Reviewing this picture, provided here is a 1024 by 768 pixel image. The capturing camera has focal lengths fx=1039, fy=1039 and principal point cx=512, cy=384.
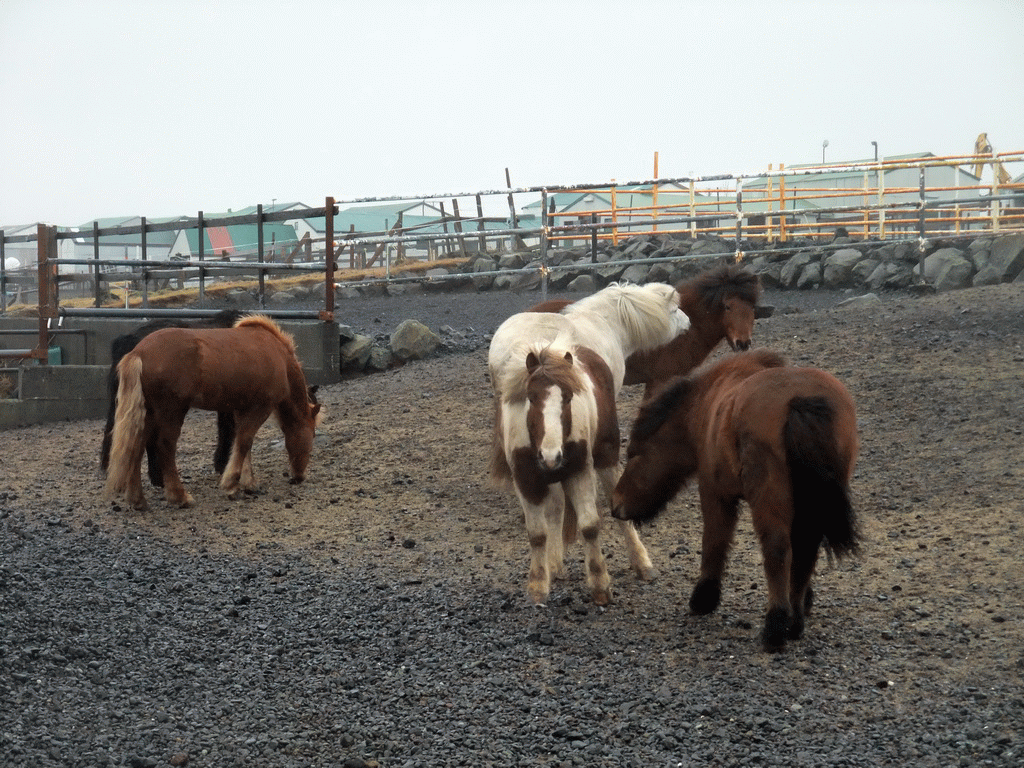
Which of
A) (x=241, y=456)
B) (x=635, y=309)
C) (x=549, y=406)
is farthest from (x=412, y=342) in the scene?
(x=549, y=406)

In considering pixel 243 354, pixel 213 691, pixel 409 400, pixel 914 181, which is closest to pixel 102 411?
pixel 409 400

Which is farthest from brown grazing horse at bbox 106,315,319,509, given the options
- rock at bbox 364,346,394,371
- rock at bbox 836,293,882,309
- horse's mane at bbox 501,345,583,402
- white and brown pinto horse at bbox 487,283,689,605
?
rock at bbox 836,293,882,309

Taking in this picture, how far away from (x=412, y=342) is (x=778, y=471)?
901cm

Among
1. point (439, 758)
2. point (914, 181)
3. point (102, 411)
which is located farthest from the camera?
point (914, 181)

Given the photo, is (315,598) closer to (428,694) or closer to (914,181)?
(428,694)

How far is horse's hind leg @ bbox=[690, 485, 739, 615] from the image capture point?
16.0 ft

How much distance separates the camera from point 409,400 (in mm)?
10703

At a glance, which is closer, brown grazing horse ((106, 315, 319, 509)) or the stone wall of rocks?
brown grazing horse ((106, 315, 319, 509))

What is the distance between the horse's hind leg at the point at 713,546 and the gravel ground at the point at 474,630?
11 centimetres

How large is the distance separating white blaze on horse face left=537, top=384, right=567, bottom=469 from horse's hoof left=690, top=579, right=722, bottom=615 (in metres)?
0.91

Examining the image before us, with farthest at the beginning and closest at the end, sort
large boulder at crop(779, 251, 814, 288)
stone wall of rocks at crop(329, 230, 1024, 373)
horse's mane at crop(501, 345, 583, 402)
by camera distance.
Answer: large boulder at crop(779, 251, 814, 288) → stone wall of rocks at crop(329, 230, 1024, 373) → horse's mane at crop(501, 345, 583, 402)

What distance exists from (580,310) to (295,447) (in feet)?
9.63

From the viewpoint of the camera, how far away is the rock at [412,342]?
42.6 feet

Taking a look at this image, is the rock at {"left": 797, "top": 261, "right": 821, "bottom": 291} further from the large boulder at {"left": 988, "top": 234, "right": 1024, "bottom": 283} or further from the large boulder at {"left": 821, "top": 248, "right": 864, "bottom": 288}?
the large boulder at {"left": 988, "top": 234, "right": 1024, "bottom": 283}
